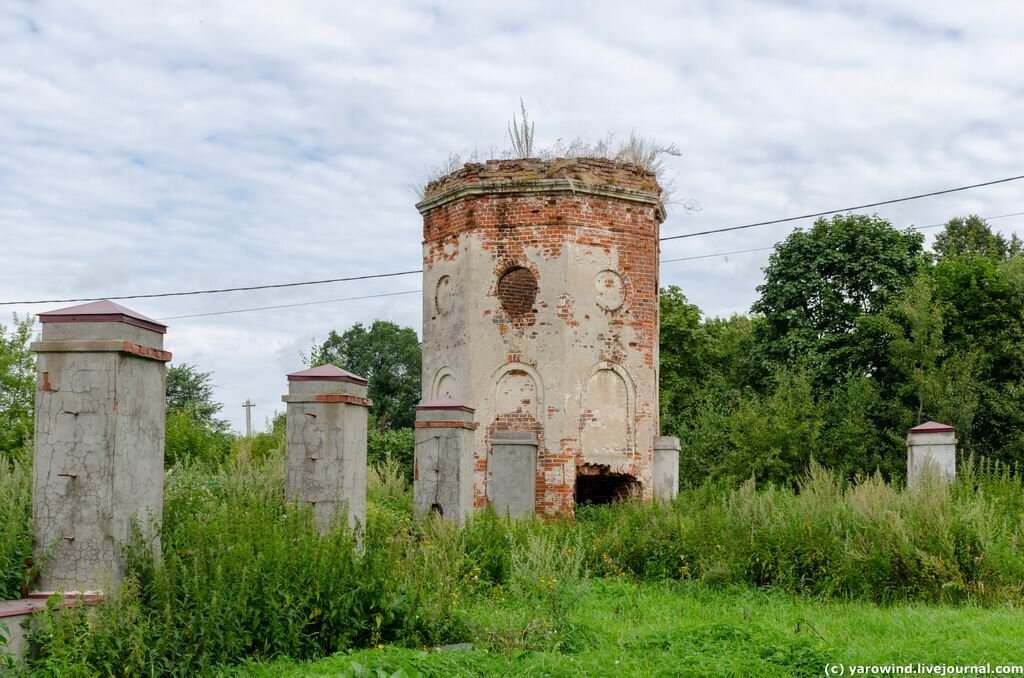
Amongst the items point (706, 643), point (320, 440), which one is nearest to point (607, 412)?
point (320, 440)

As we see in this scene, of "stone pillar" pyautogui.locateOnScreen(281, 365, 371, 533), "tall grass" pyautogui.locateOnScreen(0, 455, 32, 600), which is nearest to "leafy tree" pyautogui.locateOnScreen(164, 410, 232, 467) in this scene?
"stone pillar" pyautogui.locateOnScreen(281, 365, 371, 533)

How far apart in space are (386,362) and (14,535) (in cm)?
4411

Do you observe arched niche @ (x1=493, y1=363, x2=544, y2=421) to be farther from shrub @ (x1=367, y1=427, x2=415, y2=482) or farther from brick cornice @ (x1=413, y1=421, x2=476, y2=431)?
shrub @ (x1=367, y1=427, x2=415, y2=482)

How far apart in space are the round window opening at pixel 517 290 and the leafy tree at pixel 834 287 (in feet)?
47.0

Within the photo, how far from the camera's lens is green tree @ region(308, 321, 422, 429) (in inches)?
1981

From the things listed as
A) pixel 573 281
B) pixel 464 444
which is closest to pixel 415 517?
pixel 464 444

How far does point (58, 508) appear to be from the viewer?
7.37 m

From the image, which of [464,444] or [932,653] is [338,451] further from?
[932,653]

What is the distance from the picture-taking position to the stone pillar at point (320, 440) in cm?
1104

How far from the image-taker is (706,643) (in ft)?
27.2

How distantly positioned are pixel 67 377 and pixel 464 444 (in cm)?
886

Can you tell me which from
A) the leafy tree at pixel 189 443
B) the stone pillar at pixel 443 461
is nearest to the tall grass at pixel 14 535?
the stone pillar at pixel 443 461

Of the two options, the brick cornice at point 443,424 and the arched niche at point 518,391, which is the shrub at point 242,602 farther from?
the arched niche at point 518,391

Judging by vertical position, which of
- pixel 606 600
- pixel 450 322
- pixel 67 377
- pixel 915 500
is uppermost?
pixel 450 322
